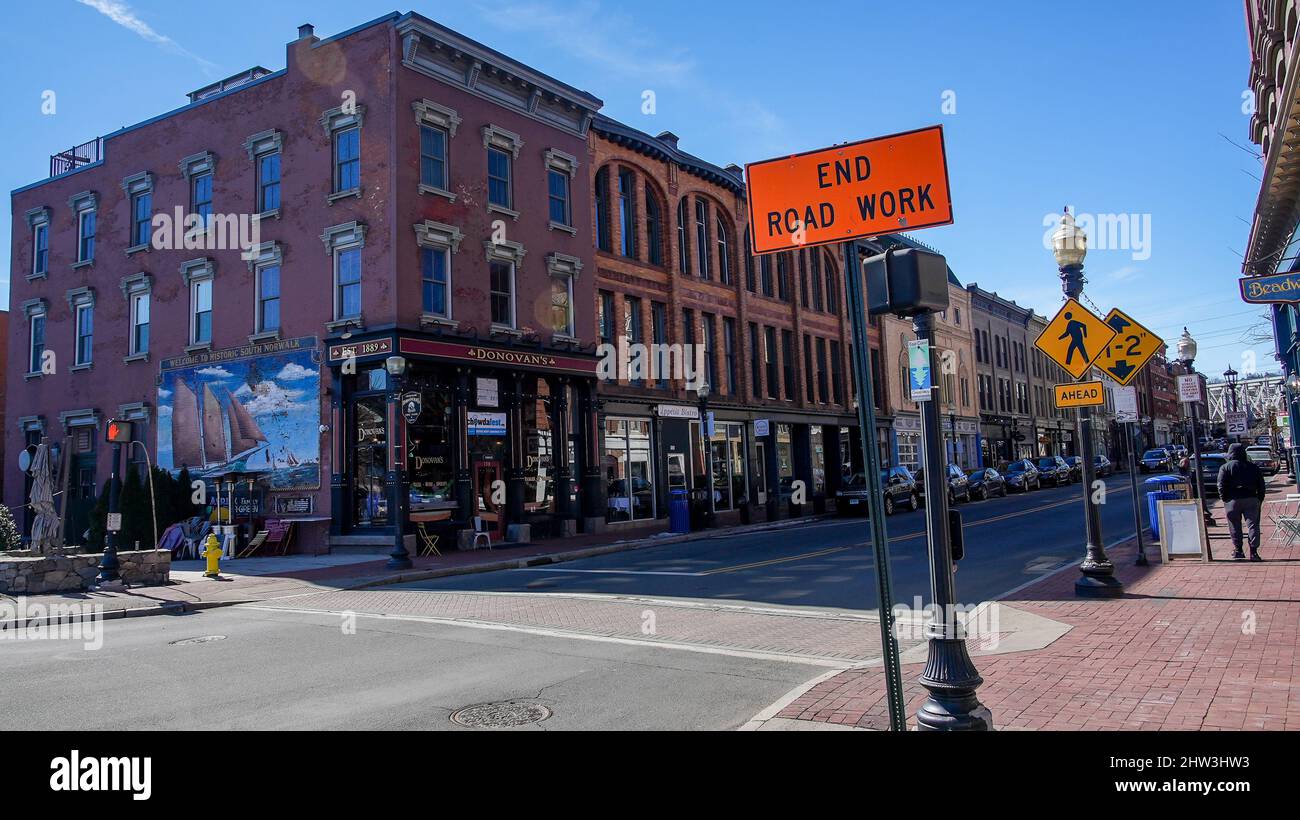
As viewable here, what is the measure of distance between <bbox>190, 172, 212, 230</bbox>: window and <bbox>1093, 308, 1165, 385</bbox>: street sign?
972 inches

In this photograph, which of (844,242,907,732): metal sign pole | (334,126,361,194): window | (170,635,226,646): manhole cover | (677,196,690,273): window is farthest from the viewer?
(677,196,690,273): window

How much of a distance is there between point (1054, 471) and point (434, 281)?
3781 centimetres

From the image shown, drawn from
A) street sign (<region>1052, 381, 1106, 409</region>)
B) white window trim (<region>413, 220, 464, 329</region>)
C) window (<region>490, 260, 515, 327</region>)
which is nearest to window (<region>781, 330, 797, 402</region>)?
window (<region>490, 260, 515, 327</region>)

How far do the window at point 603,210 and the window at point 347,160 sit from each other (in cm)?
862

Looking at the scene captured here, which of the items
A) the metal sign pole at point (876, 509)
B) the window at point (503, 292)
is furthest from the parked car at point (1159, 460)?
the metal sign pole at point (876, 509)

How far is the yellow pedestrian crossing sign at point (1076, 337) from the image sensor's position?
1084 cm

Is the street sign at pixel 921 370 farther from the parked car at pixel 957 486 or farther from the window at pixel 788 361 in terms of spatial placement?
the window at pixel 788 361

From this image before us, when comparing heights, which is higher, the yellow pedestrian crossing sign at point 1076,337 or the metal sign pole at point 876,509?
the yellow pedestrian crossing sign at point 1076,337

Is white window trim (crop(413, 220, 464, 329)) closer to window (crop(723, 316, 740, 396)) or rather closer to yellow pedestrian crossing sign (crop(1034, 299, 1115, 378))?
window (crop(723, 316, 740, 396))

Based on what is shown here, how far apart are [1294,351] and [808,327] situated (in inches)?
791

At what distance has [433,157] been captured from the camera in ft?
76.2

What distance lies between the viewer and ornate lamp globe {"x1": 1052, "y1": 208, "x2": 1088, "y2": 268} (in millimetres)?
11164

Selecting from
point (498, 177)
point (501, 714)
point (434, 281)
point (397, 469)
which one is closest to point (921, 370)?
point (501, 714)

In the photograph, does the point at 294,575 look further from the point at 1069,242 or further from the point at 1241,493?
the point at 1241,493
